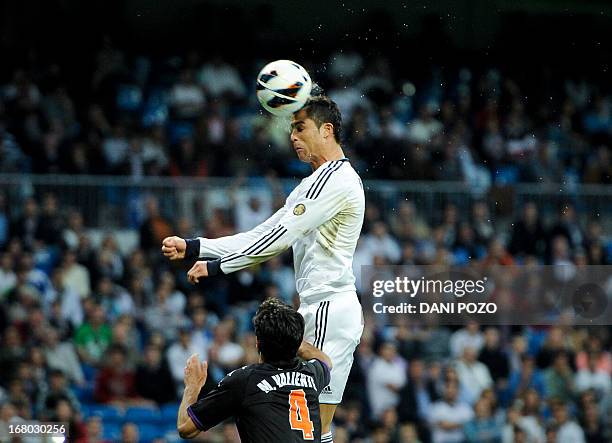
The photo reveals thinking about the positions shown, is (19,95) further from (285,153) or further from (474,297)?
(474,297)

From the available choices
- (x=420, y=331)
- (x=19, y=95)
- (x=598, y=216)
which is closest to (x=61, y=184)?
(x=19, y=95)

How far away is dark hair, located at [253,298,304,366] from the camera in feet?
17.2

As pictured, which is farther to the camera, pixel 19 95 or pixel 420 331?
pixel 19 95

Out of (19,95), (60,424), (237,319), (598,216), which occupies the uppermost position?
(19,95)

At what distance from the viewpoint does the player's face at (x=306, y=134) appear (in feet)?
20.9

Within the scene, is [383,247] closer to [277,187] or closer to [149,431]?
[277,187]

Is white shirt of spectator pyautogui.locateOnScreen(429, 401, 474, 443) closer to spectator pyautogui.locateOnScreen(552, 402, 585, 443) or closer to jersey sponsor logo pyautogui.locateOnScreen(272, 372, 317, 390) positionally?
spectator pyautogui.locateOnScreen(552, 402, 585, 443)

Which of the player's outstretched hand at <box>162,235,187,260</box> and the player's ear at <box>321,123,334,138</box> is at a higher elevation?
the player's ear at <box>321,123,334,138</box>

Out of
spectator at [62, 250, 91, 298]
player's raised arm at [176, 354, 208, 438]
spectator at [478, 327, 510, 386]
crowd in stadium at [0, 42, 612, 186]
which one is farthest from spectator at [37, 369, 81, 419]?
player's raised arm at [176, 354, 208, 438]

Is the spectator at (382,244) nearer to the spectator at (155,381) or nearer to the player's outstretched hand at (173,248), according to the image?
the spectator at (155,381)

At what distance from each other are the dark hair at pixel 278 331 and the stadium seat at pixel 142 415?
6.06 m

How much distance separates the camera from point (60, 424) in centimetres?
1012

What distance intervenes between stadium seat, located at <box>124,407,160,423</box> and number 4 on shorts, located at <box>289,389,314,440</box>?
604 centimetres

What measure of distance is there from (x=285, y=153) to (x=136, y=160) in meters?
1.65
